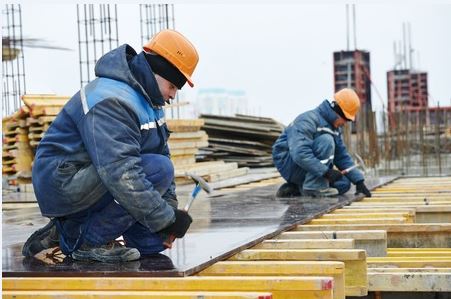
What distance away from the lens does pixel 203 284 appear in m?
4.03

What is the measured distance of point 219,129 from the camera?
1886cm

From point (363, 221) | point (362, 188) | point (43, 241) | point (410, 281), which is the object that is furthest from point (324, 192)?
point (43, 241)

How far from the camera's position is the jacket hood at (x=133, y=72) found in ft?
15.3

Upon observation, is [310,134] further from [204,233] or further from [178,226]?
[178,226]

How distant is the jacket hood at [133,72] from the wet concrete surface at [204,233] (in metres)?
0.91

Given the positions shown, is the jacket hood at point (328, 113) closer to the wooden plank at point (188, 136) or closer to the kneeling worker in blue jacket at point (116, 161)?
the kneeling worker in blue jacket at point (116, 161)

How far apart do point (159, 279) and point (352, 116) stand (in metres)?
5.50

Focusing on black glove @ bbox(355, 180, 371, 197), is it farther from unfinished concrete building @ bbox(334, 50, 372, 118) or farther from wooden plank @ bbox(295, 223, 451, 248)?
unfinished concrete building @ bbox(334, 50, 372, 118)

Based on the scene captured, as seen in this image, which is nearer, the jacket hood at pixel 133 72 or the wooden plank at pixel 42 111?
the jacket hood at pixel 133 72

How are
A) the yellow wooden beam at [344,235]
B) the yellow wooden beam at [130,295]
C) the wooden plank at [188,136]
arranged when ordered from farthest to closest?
the wooden plank at [188,136]
the yellow wooden beam at [344,235]
the yellow wooden beam at [130,295]

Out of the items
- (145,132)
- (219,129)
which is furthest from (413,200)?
(219,129)

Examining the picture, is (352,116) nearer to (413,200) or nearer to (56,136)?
(413,200)

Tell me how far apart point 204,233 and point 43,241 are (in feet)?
4.72

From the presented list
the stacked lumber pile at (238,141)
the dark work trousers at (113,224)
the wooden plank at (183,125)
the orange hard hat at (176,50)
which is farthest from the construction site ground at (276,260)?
the stacked lumber pile at (238,141)
